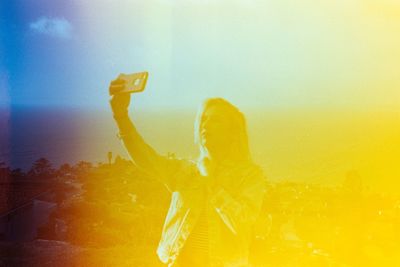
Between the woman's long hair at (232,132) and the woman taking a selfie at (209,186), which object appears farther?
the woman's long hair at (232,132)

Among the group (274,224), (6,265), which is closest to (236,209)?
(274,224)

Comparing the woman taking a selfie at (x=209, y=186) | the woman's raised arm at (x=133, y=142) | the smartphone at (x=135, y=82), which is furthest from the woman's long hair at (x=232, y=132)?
the smartphone at (x=135, y=82)

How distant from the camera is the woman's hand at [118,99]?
88.2 inches

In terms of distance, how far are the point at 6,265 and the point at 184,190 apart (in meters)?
1.86

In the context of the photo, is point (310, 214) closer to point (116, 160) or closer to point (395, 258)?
point (395, 258)

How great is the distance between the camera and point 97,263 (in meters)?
3.35

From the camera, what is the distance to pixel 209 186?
2209mm

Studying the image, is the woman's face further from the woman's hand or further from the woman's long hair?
the woman's hand

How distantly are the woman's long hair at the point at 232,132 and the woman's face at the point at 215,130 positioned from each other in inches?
0.7

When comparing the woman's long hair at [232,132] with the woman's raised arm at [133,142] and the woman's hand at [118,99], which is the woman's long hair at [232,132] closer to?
the woman's raised arm at [133,142]

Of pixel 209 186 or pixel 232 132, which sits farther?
pixel 232 132

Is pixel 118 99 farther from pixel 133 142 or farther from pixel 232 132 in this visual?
pixel 232 132

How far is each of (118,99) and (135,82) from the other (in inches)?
4.6

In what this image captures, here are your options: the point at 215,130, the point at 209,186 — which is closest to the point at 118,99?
the point at 215,130
